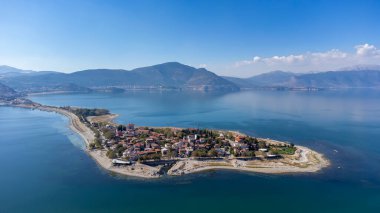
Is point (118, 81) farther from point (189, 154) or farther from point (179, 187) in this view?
point (179, 187)

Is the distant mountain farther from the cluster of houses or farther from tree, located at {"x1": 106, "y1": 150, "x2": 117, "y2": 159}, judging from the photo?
tree, located at {"x1": 106, "y1": 150, "x2": 117, "y2": 159}

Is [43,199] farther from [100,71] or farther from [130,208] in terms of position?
[100,71]

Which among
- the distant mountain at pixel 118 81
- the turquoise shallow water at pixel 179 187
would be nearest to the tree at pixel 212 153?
the turquoise shallow water at pixel 179 187

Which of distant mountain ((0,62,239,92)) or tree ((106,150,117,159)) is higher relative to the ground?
distant mountain ((0,62,239,92))

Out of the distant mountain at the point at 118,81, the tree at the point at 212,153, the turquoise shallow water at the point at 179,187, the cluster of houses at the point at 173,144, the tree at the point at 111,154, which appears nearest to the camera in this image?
the turquoise shallow water at the point at 179,187

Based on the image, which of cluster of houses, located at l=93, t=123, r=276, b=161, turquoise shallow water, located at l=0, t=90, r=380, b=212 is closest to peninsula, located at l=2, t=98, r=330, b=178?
cluster of houses, located at l=93, t=123, r=276, b=161

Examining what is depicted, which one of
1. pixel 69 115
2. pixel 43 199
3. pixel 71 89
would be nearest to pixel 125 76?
pixel 71 89

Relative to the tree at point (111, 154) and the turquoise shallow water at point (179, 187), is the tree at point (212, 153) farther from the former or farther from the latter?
the tree at point (111, 154)
